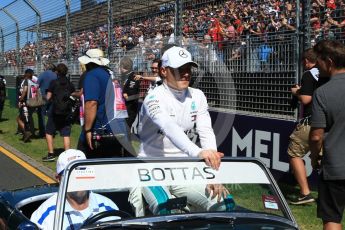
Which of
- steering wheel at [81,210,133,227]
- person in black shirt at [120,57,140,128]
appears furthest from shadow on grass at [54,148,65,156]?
steering wheel at [81,210,133,227]

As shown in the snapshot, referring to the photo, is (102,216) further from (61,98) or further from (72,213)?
(61,98)

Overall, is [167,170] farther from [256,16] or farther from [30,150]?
[30,150]

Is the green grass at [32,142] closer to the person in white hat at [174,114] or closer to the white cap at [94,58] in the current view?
the white cap at [94,58]

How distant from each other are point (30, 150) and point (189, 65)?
825 cm

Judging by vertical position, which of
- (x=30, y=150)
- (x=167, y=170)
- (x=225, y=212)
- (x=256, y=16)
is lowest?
(x=30, y=150)

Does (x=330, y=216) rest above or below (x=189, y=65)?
below

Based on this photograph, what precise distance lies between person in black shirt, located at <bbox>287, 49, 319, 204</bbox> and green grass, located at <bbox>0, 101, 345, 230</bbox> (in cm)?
24

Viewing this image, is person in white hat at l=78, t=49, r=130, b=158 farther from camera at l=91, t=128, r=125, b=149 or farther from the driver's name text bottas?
the driver's name text bottas

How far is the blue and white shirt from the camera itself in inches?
113

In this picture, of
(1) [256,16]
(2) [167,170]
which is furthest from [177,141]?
(1) [256,16]

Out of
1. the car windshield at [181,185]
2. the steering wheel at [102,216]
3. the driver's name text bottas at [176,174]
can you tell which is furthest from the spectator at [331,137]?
the steering wheel at [102,216]

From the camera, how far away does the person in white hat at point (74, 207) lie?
9.45ft

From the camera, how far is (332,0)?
271 inches

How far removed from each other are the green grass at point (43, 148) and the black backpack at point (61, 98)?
0.99 meters
